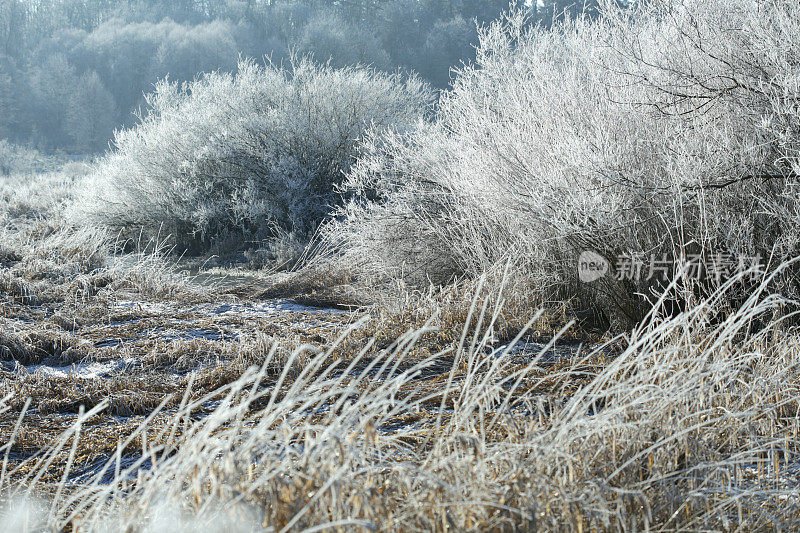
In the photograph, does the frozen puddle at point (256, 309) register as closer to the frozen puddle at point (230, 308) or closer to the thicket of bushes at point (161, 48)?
the frozen puddle at point (230, 308)

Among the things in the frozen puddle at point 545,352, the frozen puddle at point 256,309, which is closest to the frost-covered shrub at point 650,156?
the frozen puddle at point 545,352

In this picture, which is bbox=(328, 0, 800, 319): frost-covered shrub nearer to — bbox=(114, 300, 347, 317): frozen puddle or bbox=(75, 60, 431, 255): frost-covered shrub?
bbox=(114, 300, 347, 317): frozen puddle

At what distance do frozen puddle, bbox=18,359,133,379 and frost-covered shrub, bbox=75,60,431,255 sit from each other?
555cm

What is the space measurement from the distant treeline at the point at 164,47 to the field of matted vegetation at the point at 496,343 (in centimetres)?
2511

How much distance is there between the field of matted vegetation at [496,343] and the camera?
169 cm

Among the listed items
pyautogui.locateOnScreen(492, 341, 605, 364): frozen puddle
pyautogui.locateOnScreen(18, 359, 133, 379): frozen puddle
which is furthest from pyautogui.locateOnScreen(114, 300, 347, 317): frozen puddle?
pyautogui.locateOnScreen(492, 341, 605, 364): frozen puddle

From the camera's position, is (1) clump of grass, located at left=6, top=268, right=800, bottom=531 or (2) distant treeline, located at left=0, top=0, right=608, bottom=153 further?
(2) distant treeline, located at left=0, top=0, right=608, bottom=153

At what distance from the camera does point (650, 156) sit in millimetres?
4344

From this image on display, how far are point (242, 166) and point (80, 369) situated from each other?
23.3 feet

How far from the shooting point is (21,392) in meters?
3.63

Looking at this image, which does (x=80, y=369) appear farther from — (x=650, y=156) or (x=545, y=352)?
(x=650, y=156)

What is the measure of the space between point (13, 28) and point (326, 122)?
1259 inches

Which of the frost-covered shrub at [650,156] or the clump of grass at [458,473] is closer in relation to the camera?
the clump of grass at [458,473]

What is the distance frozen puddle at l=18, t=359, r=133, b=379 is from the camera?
13.4 ft
